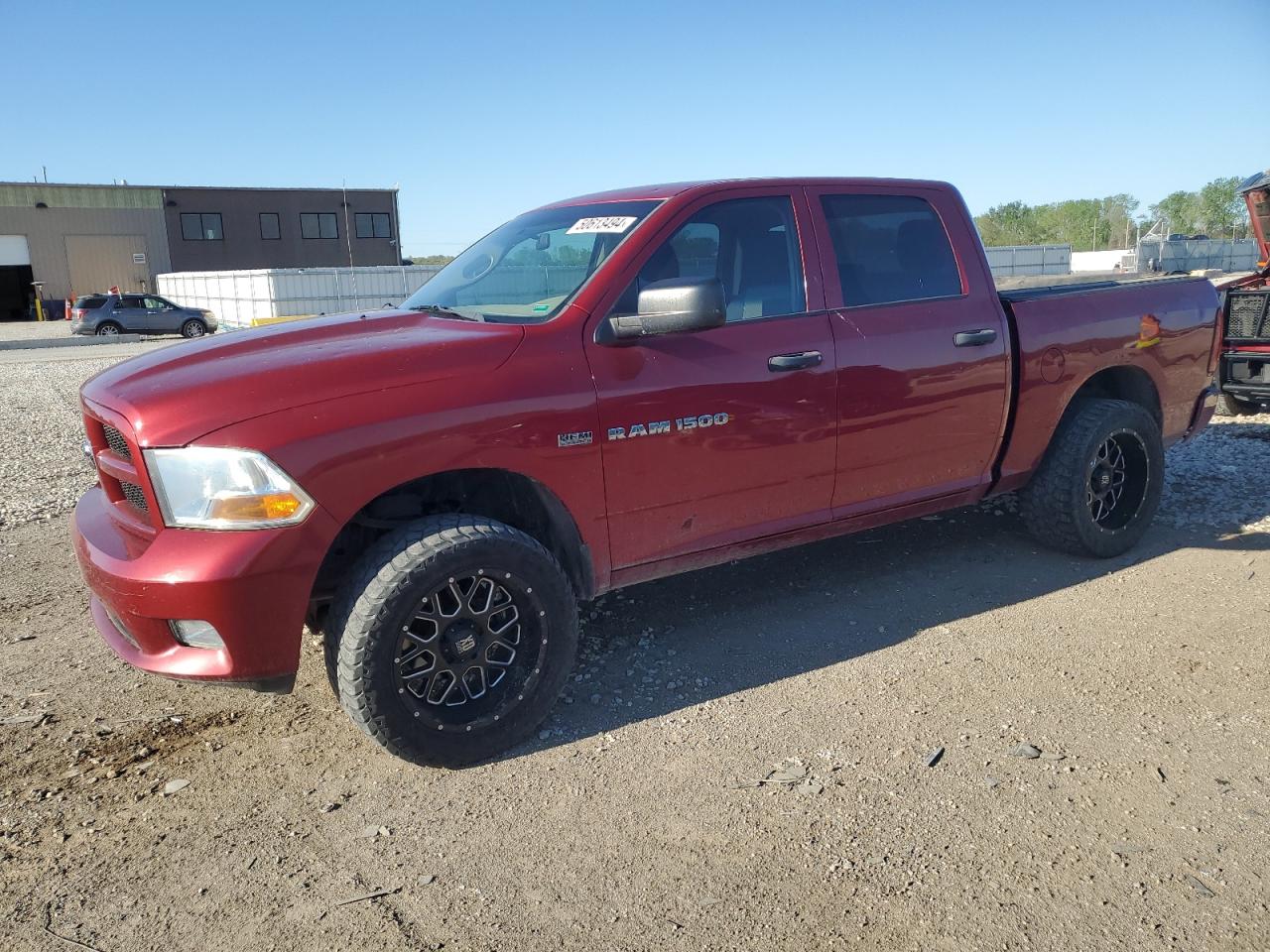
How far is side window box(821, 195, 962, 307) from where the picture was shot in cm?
430

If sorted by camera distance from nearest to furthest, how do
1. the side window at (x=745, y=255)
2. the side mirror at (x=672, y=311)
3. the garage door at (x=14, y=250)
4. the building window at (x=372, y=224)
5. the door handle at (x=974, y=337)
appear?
1. the side mirror at (x=672, y=311)
2. the side window at (x=745, y=255)
3. the door handle at (x=974, y=337)
4. the garage door at (x=14, y=250)
5. the building window at (x=372, y=224)

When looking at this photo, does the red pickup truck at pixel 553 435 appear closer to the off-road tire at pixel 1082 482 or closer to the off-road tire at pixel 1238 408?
the off-road tire at pixel 1082 482

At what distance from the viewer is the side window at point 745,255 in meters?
3.90

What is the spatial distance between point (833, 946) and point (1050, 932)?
0.55m

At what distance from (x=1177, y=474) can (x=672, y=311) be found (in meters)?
5.27

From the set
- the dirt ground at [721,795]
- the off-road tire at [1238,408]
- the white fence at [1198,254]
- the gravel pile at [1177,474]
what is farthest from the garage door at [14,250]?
the off-road tire at [1238,408]

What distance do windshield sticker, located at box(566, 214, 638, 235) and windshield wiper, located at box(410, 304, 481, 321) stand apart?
0.60 metres

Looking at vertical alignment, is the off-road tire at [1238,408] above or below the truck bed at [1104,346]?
below

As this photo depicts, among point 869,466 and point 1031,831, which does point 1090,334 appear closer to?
point 869,466

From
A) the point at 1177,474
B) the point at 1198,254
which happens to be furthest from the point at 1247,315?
the point at 1198,254

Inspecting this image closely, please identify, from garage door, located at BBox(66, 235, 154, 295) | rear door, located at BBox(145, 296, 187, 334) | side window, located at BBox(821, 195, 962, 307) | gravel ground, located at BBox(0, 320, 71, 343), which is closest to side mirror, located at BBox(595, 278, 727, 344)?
side window, located at BBox(821, 195, 962, 307)

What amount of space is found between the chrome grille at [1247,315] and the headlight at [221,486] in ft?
30.7

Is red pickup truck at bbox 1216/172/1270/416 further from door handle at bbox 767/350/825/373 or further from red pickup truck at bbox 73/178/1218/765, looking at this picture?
door handle at bbox 767/350/825/373

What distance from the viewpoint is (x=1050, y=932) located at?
8.00 ft
